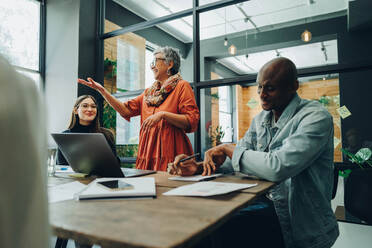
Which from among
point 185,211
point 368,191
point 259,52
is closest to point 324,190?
point 368,191

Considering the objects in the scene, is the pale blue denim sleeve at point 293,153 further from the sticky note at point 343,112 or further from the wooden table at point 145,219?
the sticky note at point 343,112

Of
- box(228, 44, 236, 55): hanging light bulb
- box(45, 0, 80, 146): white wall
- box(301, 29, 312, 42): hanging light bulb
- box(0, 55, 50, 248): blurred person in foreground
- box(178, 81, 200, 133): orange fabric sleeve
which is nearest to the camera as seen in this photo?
box(0, 55, 50, 248): blurred person in foreground

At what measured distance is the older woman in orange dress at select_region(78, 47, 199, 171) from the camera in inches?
81.0

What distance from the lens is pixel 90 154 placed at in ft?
3.97

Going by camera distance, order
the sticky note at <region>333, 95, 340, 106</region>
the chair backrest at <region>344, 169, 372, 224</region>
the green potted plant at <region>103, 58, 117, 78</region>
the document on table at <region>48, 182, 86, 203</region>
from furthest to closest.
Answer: the green potted plant at <region>103, 58, 117, 78</region> < the sticky note at <region>333, 95, 340, 106</region> < the chair backrest at <region>344, 169, 372, 224</region> < the document on table at <region>48, 182, 86, 203</region>

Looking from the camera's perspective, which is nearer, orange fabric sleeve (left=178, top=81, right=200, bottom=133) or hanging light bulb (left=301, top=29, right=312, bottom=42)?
orange fabric sleeve (left=178, top=81, right=200, bottom=133)

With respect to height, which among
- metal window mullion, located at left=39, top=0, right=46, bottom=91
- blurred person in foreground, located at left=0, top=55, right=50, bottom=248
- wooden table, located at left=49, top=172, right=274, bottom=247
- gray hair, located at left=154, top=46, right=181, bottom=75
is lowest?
wooden table, located at left=49, top=172, right=274, bottom=247

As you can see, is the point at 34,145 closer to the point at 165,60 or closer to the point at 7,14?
the point at 165,60

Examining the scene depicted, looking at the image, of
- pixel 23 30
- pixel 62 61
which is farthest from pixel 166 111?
pixel 23 30

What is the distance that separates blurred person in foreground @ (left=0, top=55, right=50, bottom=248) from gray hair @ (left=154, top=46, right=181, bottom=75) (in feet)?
6.49

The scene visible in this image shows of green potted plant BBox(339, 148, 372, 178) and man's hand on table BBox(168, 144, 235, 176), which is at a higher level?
man's hand on table BBox(168, 144, 235, 176)

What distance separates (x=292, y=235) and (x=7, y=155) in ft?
3.90

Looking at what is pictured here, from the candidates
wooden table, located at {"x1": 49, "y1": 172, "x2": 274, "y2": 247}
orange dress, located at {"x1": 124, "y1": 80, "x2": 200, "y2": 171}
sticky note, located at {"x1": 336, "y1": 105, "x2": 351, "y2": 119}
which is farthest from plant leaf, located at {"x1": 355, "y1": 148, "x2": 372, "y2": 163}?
wooden table, located at {"x1": 49, "y1": 172, "x2": 274, "y2": 247}

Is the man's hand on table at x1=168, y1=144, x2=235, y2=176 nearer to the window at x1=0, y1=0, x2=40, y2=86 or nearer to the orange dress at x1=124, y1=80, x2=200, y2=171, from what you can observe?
the orange dress at x1=124, y1=80, x2=200, y2=171
